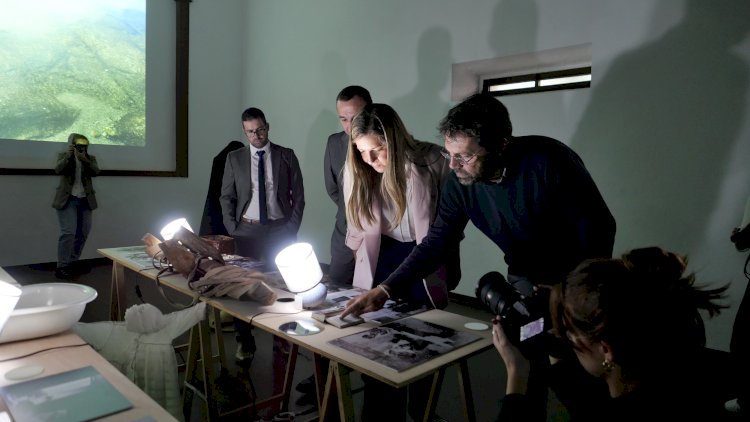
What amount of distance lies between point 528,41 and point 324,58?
2330 mm

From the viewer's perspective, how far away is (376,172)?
6.35 feet

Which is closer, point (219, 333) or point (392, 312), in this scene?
point (392, 312)

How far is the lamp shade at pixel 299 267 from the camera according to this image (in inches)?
66.3

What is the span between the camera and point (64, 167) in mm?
4699

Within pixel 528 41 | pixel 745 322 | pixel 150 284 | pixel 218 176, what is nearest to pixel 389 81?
pixel 528 41

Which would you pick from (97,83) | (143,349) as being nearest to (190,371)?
(143,349)

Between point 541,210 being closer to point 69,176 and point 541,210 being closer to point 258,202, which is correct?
point 258,202

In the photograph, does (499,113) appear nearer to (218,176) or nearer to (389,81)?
(218,176)

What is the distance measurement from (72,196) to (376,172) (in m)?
4.18

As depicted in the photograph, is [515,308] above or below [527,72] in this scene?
below

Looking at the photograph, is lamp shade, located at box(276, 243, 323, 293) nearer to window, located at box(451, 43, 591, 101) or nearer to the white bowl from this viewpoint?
the white bowl

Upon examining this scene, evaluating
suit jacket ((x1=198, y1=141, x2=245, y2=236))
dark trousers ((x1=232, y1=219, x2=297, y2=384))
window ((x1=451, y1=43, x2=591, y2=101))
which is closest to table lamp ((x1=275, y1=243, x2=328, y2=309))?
dark trousers ((x1=232, y1=219, x2=297, y2=384))

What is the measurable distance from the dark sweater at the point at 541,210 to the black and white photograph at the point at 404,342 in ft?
1.03

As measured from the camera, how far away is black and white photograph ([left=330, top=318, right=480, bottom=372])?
4.10 feet
